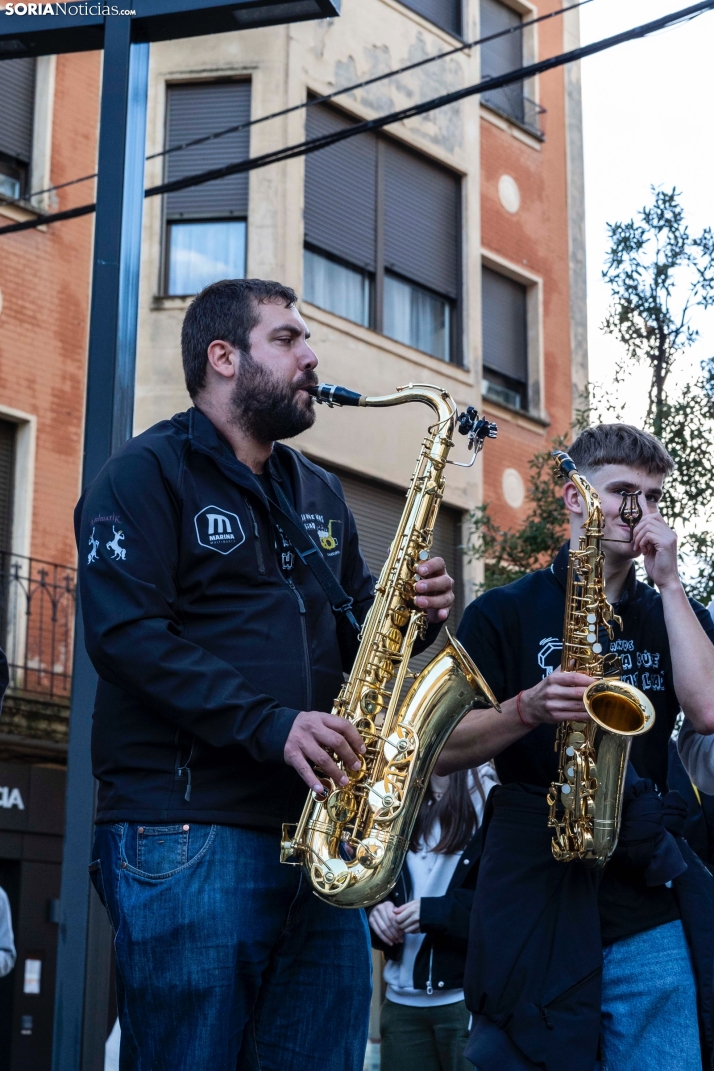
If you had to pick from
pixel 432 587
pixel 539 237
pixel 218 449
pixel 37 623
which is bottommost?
pixel 432 587

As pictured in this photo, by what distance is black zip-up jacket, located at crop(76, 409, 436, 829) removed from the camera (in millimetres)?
3385

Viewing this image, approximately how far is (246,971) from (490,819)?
1.00 meters

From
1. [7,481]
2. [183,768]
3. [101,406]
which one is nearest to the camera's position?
[183,768]

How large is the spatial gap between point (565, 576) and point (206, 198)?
11.4m

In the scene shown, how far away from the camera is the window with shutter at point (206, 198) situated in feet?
48.7

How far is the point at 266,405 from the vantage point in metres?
4.02

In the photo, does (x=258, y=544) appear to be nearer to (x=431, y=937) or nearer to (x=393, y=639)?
(x=393, y=639)

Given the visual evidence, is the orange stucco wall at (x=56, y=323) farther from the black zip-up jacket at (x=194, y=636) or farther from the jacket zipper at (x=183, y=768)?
the jacket zipper at (x=183, y=768)

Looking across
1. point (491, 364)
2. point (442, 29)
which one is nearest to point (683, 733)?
point (491, 364)


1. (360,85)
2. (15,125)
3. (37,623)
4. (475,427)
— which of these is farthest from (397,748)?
(15,125)

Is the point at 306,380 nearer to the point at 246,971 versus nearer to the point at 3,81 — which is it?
the point at 246,971

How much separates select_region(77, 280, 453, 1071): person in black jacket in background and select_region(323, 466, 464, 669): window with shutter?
1060 centimetres

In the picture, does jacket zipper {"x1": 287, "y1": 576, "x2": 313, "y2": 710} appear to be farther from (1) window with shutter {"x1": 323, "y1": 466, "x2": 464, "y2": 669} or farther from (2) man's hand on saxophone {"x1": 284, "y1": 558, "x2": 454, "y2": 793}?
(1) window with shutter {"x1": 323, "y1": 466, "x2": 464, "y2": 669}

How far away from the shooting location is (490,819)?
4.16 m
